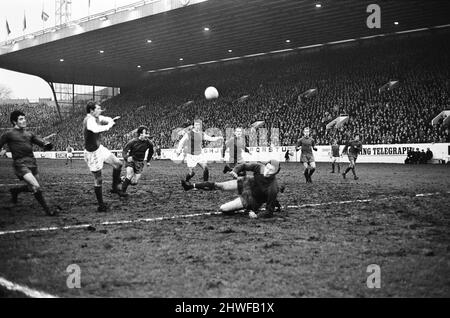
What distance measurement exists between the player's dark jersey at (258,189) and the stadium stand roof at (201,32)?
79.0 ft

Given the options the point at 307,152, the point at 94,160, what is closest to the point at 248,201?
the point at 94,160

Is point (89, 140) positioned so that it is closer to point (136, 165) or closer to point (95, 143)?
point (95, 143)

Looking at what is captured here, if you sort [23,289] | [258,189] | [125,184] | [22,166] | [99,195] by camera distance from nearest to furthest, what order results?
1. [23,289]
2. [258,189]
3. [22,166]
4. [99,195]
5. [125,184]

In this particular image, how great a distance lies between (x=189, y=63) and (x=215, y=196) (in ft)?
135

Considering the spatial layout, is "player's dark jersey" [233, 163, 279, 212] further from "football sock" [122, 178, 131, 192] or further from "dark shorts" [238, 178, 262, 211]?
"football sock" [122, 178, 131, 192]

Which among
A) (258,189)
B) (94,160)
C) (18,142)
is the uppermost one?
(18,142)

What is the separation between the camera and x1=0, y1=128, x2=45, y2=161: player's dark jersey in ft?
25.7

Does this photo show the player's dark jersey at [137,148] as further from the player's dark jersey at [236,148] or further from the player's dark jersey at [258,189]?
the player's dark jersey at [258,189]

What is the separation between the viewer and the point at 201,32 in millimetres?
36719

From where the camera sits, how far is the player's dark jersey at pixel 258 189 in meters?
7.43

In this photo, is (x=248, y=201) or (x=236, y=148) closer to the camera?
(x=248, y=201)

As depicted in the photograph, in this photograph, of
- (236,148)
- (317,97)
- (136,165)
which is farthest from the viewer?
(317,97)

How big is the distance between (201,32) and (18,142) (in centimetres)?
3060
